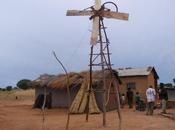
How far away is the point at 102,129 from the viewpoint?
62.8ft

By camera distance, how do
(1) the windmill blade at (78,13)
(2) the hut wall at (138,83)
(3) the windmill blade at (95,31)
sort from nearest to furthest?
(3) the windmill blade at (95,31), (1) the windmill blade at (78,13), (2) the hut wall at (138,83)

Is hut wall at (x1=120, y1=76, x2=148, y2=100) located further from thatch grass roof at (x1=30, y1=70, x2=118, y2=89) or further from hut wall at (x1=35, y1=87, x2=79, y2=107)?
thatch grass roof at (x1=30, y1=70, x2=118, y2=89)

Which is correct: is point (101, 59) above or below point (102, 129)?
above

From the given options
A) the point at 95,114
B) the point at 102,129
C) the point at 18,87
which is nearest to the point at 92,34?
the point at 102,129

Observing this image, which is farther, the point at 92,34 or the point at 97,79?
the point at 97,79

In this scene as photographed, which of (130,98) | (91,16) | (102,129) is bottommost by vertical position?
(102,129)

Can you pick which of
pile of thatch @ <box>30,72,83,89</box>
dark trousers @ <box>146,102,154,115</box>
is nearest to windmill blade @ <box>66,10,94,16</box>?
dark trousers @ <box>146,102,154,115</box>

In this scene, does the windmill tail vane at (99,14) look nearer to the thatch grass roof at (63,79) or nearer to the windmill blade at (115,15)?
the windmill blade at (115,15)

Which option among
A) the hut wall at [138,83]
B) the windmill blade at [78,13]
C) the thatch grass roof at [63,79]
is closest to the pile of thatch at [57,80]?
the thatch grass roof at [63,79]

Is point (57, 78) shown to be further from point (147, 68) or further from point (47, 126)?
point (47, 126)

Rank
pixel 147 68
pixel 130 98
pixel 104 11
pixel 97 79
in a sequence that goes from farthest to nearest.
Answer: pixel 147 68 < pixel 130 98 < pixel 97 79 < pixel 104 11

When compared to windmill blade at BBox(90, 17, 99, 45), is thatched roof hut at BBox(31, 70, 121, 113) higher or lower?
lower

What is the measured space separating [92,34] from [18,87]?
62.5m

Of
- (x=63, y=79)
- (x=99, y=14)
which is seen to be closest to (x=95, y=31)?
(x=99, y=14)
